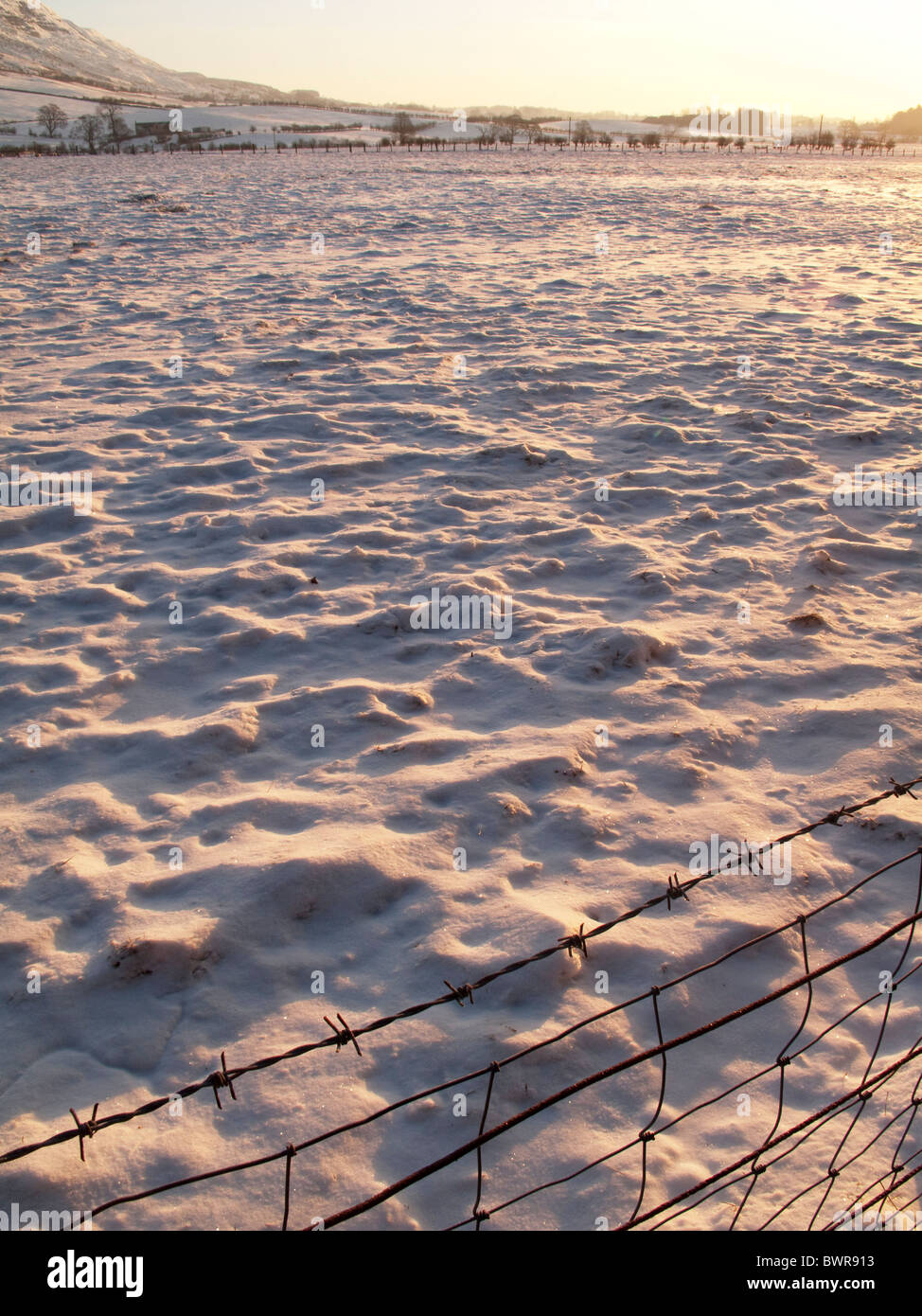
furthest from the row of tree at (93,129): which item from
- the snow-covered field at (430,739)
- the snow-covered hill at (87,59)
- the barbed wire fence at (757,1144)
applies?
the snow-covered hill at (87,59)

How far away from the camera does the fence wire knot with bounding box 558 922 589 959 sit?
85.2 inches

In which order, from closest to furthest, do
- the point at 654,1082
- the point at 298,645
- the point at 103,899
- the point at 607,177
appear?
the point at 654,1082, the point at 103,899, the point at 298,645, the point at 607,177

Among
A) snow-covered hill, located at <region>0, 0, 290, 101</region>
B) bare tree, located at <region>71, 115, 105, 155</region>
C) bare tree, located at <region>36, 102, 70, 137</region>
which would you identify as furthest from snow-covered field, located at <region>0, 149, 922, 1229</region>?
snow-covered hill, located at <region>0, 0, 290, 101</region>

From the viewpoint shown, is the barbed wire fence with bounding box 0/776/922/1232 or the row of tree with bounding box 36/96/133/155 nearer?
the barbed wire fence with bounding box 0/776/922/1232

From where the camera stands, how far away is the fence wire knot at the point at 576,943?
85.2 inches

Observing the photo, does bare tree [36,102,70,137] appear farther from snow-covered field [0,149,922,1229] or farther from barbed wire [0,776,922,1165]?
barbed wire [0,776,922,1165]

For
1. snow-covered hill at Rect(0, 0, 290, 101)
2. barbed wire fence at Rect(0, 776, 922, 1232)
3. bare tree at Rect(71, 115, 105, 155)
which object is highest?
snow-covered hill at Rect(0, 0, 290, 101)

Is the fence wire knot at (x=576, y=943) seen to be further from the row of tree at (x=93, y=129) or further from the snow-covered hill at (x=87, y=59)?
the snow-covered hill at (x=87, y=59)

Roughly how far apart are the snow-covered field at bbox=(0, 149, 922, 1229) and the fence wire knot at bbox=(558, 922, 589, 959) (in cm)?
6

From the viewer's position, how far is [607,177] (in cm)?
2256

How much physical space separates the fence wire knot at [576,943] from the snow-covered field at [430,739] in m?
0.06

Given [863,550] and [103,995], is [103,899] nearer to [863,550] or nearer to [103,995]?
[103,995]
